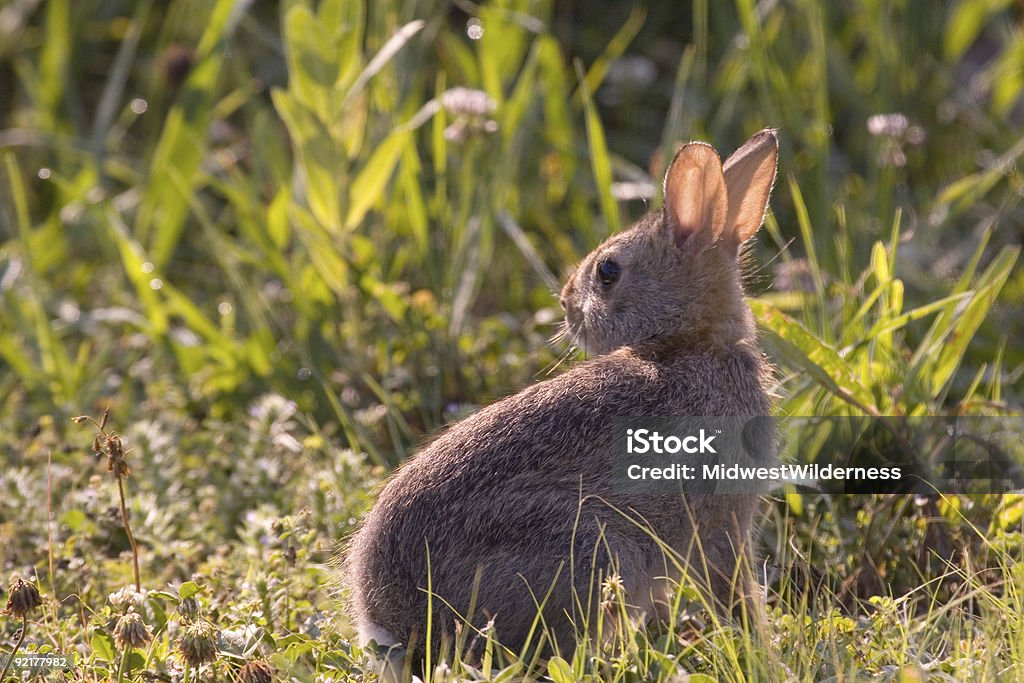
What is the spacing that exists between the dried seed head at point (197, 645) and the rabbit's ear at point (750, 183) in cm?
193

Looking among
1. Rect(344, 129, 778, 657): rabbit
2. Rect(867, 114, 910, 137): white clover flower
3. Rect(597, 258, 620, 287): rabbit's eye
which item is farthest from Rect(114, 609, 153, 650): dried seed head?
Rect(867, 114, 910, 137): white clover flower

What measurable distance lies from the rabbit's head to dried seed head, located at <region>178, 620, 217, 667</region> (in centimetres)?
155

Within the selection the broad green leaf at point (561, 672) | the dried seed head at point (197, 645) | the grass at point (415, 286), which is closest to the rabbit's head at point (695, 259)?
the grass at point (415, 286)

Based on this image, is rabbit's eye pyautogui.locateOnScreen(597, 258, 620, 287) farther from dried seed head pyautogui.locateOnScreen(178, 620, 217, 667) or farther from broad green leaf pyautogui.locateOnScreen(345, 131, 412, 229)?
dried seed head pyautogui.locateOnScreen(178, 620, 217, 667)

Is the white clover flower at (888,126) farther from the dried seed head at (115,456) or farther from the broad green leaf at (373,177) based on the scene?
the dried seed head at (115,456)

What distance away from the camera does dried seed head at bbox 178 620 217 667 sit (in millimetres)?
2914

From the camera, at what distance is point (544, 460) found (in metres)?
3.30

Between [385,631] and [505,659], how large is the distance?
0.35 m

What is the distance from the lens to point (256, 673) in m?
2.98

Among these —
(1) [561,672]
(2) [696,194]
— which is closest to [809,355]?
(2) [696,194]

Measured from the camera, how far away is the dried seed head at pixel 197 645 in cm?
291

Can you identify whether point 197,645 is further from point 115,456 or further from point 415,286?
point 415,286

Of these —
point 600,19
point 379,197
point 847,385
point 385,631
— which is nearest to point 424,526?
point 385,631

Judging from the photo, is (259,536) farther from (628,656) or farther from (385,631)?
(628,656)
